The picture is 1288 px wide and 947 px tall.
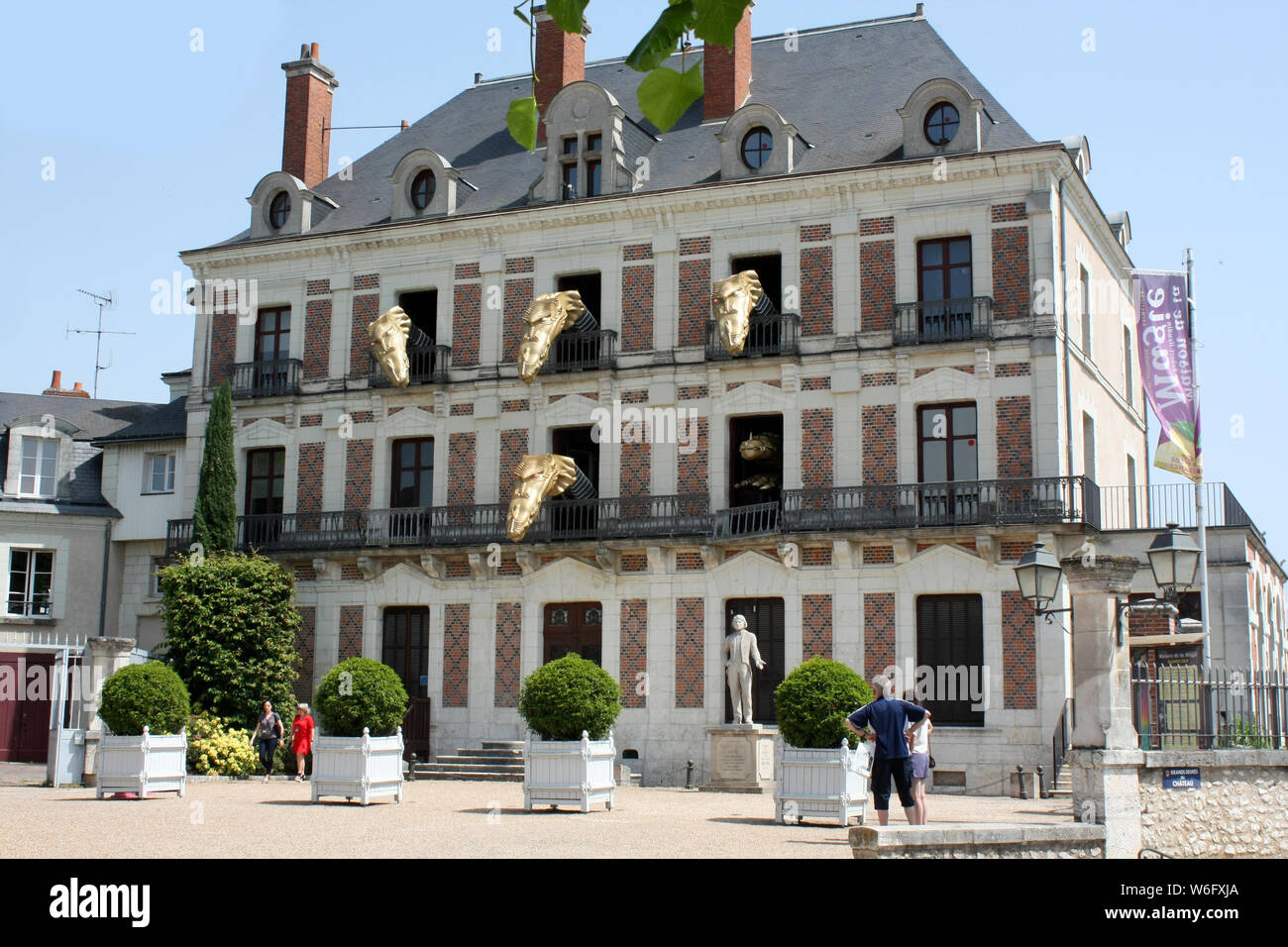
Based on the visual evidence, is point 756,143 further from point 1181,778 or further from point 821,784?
point 1181,778

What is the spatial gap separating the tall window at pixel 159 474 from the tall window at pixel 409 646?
7602 mm

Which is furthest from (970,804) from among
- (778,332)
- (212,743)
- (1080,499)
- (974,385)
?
(212,743)

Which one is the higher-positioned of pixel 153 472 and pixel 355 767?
pixel 153 472

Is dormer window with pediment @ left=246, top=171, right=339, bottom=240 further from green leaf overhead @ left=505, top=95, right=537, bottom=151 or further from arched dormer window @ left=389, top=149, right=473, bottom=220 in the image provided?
green leaf overhead @ left=505, top=95, right=537, bottom=151

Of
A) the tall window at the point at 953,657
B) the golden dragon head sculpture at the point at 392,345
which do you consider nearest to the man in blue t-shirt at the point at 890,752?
the tall window at the point at 953,657

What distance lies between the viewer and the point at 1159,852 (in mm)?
14102

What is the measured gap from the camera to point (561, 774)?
18.9 meters

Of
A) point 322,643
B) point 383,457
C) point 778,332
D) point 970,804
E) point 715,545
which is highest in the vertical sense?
point 778,332

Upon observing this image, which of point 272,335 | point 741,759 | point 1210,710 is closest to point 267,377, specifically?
point 272,335

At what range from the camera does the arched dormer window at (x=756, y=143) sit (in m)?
28.5

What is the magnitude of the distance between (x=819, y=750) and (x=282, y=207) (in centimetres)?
2192
